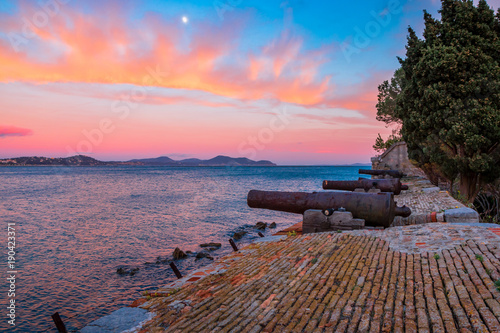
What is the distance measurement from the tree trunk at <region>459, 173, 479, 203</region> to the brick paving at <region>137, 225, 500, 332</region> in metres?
10.4

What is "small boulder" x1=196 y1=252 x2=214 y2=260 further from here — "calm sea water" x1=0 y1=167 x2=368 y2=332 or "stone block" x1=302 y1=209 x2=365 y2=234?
"stone block" x1=302 y1=209 x2=365 y2=234

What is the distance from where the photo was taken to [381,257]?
5.57 m

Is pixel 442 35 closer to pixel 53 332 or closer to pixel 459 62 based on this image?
pixel 459 62

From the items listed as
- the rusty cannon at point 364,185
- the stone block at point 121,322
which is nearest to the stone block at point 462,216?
the rusty cannon at point 364,185

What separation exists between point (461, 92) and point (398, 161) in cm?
1435

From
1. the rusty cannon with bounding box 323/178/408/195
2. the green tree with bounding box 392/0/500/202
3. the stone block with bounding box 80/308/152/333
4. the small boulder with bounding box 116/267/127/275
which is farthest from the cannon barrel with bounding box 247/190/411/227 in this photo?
the green tree with bounding box 392/0/500/202

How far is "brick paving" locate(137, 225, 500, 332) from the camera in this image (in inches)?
132

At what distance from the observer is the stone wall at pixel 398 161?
2672cm

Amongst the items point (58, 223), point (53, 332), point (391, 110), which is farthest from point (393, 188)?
point (58, 223)

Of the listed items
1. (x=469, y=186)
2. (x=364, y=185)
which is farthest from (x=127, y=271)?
(x=469, y=186)

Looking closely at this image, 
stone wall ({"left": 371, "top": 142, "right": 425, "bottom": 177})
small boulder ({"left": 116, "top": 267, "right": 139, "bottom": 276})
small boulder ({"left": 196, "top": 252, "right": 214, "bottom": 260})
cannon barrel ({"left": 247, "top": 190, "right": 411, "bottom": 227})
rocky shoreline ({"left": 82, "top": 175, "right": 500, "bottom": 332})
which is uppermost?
stone wall ({"left": 371, "top": 142, "right": 425, "bottom": 177})

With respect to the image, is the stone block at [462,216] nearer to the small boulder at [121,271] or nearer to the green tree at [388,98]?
the small boulder at [121,271]

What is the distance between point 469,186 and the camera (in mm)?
15102

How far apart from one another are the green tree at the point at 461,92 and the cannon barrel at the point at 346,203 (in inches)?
306
